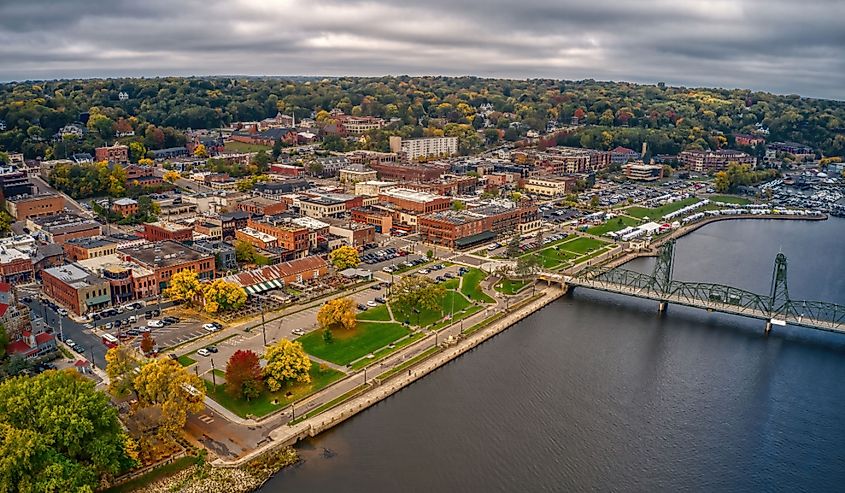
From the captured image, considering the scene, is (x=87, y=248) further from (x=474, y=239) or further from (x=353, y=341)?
(x=474, y=239)

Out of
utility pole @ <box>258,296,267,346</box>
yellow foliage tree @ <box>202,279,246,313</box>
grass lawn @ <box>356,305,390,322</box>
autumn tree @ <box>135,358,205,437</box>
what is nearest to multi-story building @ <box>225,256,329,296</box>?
utility pole @ <box>258,296,267,346</box>

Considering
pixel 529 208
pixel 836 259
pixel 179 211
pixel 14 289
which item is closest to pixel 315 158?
pixel 179 211

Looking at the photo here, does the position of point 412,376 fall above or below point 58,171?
below

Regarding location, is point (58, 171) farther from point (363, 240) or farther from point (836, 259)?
point (836, 259)

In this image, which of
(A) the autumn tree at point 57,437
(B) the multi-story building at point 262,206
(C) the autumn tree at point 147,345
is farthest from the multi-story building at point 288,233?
(A) the autumn tree at point 57,437

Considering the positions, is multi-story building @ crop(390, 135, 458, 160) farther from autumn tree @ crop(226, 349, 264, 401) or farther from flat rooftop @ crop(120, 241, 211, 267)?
autumn tree @ crop(226, 349, 264, 401)

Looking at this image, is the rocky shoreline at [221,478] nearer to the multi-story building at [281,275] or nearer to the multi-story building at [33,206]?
the multi-story building at [281,275]
